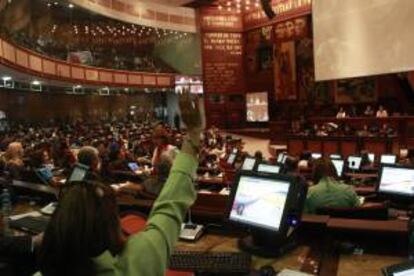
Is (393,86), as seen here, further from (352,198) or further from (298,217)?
(298,217)

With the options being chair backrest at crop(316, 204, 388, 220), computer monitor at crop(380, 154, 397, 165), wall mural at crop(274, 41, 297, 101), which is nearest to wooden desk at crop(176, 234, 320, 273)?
chair backrest at crop(316, 204, 388, 220)

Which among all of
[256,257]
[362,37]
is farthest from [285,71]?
[256,257]

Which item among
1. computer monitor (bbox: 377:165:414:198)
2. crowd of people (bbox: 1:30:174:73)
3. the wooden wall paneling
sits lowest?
the wooden wall paneling

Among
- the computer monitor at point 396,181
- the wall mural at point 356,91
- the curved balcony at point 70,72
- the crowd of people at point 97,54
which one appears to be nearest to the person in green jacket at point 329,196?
the computer monitor at point 396,181

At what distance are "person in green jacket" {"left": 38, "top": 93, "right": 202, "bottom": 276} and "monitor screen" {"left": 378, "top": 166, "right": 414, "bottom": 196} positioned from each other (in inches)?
156

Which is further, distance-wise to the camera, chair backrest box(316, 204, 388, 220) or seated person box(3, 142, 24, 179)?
seated person box(3, 142, 24, 179)

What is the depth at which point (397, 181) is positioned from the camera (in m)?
5.25

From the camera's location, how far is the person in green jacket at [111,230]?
1371 millimetres

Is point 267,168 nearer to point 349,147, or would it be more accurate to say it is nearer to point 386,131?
point 386,131

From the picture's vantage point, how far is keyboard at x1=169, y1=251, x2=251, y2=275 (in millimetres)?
2438

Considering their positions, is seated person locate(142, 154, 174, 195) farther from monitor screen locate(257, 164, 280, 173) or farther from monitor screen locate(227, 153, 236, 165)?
monitor screen locate(227, 153, 236, 165)

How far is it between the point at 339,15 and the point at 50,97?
1505 centimetres

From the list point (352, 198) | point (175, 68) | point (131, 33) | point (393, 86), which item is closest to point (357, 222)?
point (352, 198)

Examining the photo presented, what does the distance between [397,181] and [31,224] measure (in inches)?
136
